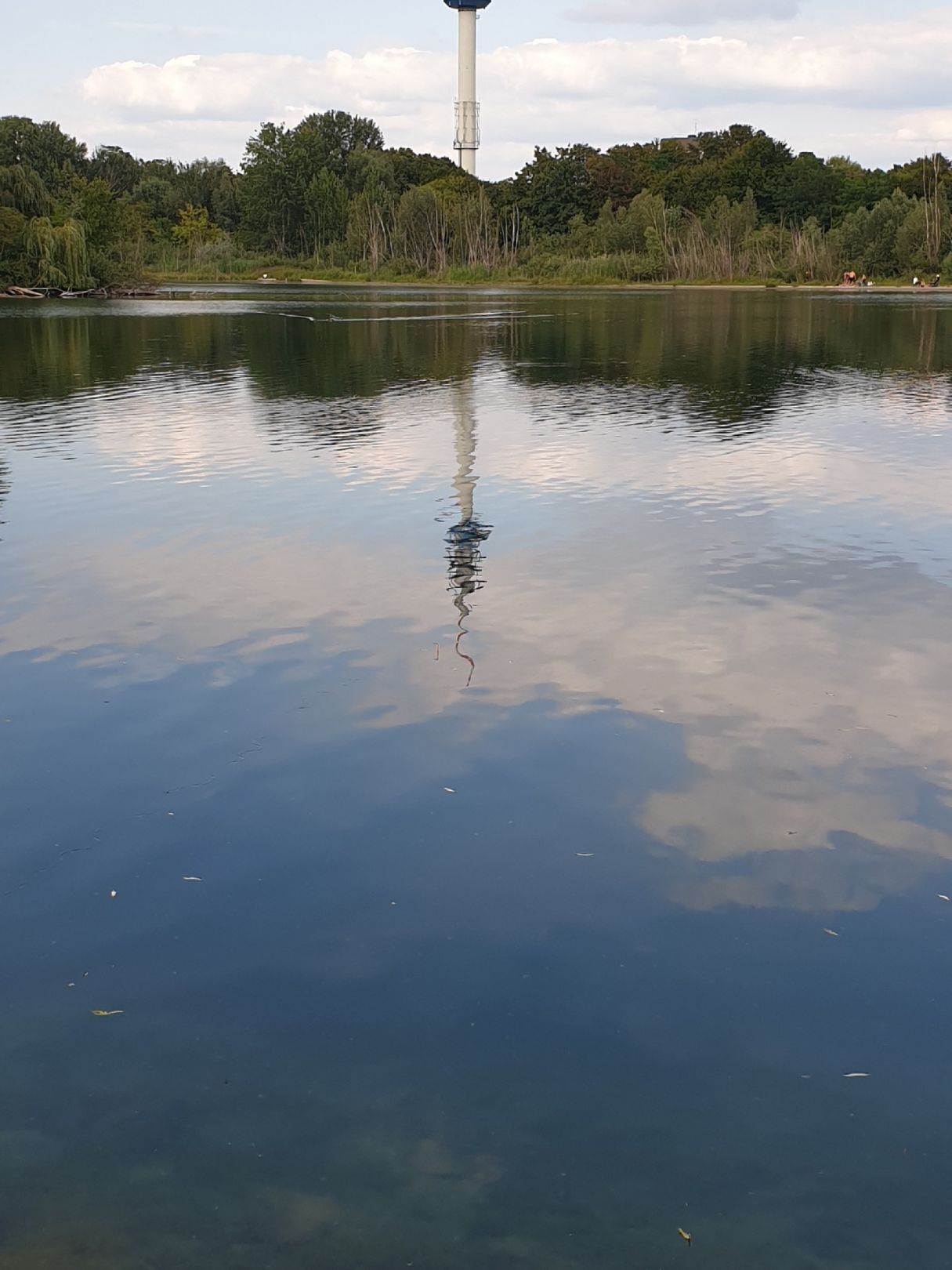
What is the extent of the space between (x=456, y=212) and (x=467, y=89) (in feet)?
113

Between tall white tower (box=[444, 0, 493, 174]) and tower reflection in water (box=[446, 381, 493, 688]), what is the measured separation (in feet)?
476

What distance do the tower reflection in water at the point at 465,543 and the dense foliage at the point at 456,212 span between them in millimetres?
64170

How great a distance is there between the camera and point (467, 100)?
6083 inches

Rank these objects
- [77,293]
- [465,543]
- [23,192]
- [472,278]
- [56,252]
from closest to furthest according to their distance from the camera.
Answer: [465,543], [56,252], [23,192], [77,293], [472,278]

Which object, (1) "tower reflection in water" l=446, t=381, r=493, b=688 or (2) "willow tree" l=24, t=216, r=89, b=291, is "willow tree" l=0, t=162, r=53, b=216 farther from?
(1) "tower reflection in water" l=446, t=381, r=493, b=688

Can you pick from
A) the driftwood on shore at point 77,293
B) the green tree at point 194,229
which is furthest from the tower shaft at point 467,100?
the driftwood on shore at point 77,293

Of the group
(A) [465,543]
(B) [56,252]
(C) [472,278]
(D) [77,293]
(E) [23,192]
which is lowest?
(A) [465,543]

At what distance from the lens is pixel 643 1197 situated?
4.53 m

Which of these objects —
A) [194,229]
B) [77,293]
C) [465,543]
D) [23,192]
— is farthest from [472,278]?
[465,543]

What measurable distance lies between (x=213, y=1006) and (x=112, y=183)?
167m

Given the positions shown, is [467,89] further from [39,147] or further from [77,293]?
[77,293]

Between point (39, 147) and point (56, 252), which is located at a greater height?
point (39, 147)

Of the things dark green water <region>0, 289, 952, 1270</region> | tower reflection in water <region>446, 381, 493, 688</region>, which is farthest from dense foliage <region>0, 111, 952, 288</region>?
dark green water <region>0, 289, 952, 1270</region>

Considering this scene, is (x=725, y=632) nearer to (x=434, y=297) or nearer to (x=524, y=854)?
(x=524, y=854)
